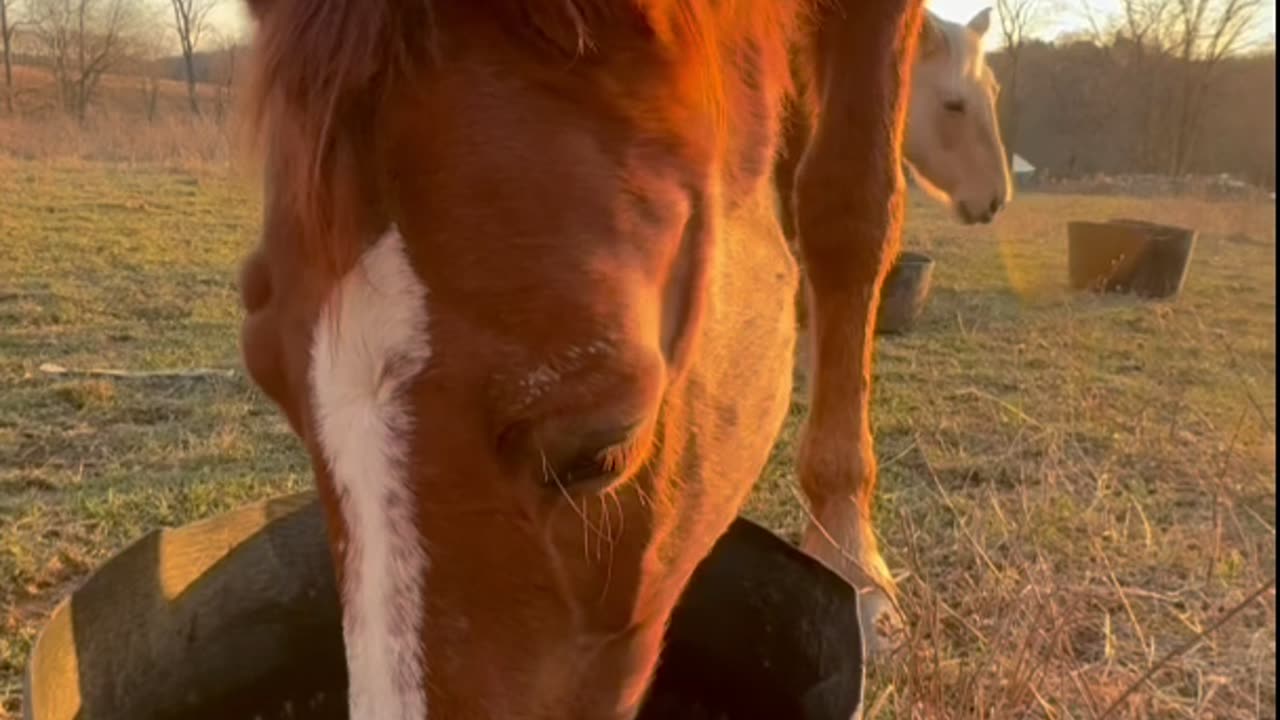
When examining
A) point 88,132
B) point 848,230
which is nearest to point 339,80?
point 848,230

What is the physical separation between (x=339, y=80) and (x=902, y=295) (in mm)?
5236

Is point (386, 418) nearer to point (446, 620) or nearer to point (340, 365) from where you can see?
point (340, 365)

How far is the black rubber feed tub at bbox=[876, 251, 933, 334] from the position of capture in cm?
582

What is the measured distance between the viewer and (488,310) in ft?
3.05

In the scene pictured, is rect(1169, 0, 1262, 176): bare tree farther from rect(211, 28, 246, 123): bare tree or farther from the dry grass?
the dry grass

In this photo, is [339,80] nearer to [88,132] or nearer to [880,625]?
[880,625]

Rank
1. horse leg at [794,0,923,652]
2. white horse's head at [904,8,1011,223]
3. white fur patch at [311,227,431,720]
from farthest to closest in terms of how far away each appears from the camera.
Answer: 1. white horse's head at [904,8,1011,223]
2. horse leg at [794,0,923,652]
3. white fur patch at [311,227,431,720]

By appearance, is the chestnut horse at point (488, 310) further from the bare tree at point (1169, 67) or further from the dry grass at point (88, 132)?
the dry grass at point (88, 132)

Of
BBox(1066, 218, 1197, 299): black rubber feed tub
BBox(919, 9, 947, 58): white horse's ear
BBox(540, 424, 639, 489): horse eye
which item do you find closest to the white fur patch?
BBox(540, 424, 639, 489): horse eye

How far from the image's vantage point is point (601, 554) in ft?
3.68

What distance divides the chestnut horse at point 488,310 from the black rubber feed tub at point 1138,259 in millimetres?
6734

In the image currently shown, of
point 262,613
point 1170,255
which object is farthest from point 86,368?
point 1170,255

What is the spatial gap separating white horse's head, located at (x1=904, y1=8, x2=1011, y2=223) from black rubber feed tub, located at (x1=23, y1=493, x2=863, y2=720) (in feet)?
21.1

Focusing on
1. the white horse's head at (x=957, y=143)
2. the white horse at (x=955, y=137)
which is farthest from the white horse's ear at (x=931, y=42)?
the white horse's head at (x=957, y=143)
